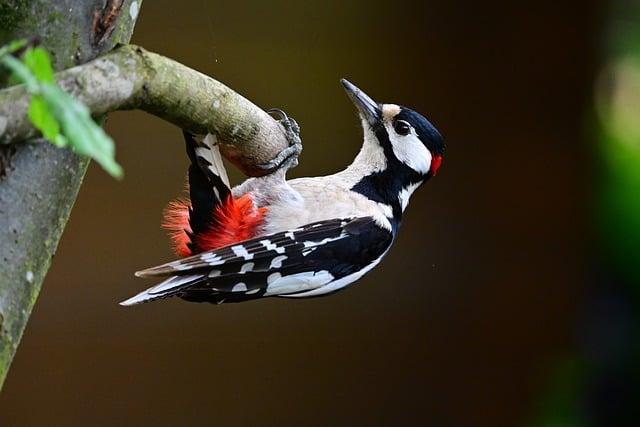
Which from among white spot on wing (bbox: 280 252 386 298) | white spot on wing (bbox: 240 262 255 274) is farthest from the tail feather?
white spot on wing (bbox: 280 252 386 298)

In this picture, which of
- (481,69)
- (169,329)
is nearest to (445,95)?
(481,69)

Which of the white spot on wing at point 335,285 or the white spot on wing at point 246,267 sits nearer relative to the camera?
the white spot on wing at point 246,267

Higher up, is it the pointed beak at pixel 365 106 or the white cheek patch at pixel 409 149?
Result: the pointed beak at pixel 365 106

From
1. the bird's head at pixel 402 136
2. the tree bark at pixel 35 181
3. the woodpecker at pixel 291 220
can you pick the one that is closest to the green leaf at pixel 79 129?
the tree bark at pixel 35 181

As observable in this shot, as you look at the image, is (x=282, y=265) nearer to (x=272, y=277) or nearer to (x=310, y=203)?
(x=272, y=277)

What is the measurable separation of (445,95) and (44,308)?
5.94ft

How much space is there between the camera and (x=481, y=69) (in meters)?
4.30

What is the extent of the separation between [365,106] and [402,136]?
11 centimetres

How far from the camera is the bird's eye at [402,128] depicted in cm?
246

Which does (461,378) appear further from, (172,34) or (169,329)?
(172,34)

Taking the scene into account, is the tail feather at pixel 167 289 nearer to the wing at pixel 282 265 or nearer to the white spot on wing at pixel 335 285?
the wing at pixel 282 265

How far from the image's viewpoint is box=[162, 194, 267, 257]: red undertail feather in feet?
6.89

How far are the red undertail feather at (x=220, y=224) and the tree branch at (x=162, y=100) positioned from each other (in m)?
0.21

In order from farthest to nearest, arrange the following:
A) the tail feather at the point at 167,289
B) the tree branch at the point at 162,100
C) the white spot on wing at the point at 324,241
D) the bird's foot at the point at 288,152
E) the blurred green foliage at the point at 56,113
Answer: the white spot on wing at the point at 324,241 < the bird's foot at the point at 288,152 < the tail feather at the point at 167,289 < the tree branch at the point at 162,100 < the blurred green foliage at the point at 56,113
